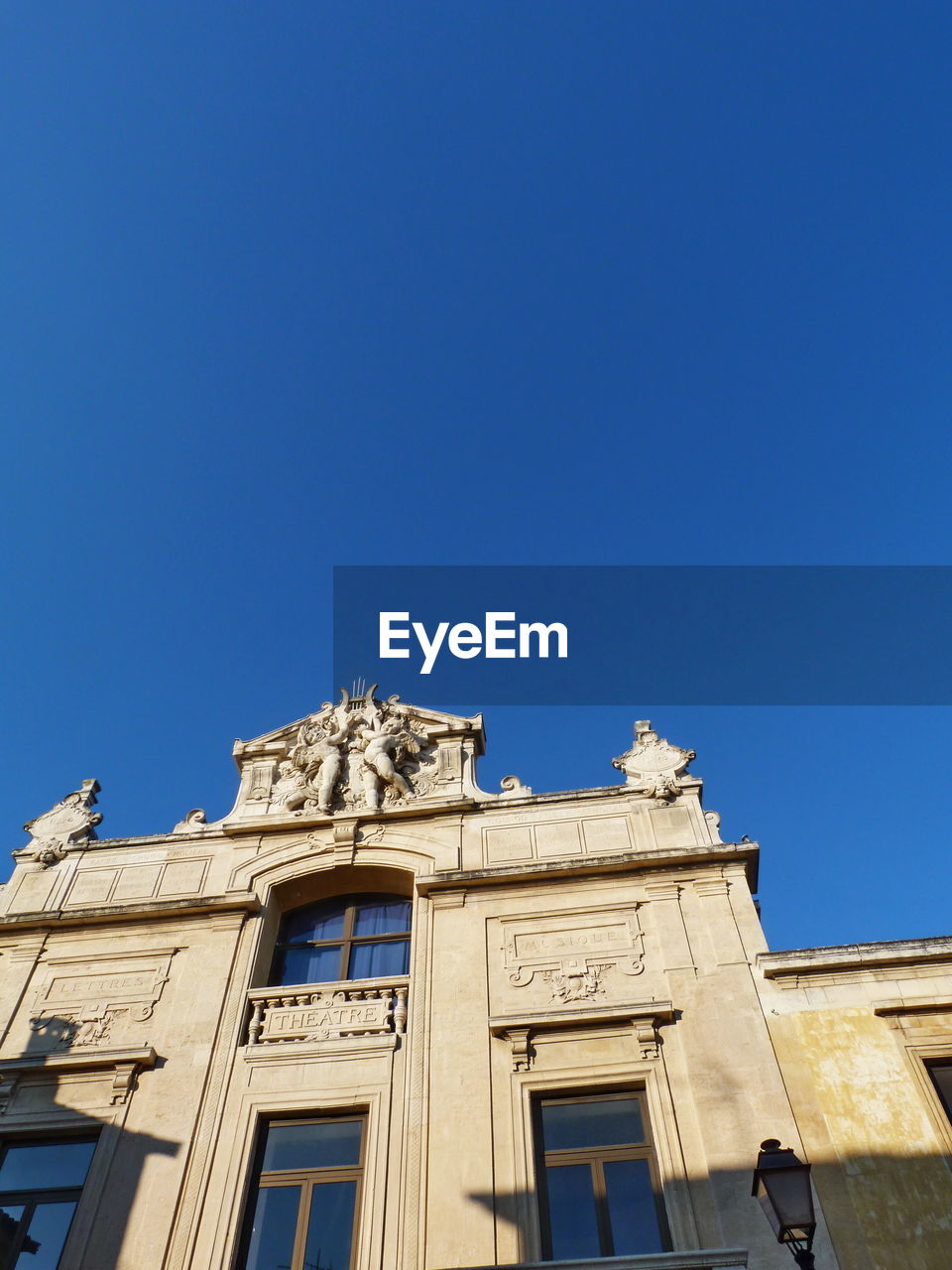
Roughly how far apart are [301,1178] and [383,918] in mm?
4566

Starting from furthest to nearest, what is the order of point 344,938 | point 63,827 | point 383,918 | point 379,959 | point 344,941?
point 63,827 < point 383,918 < point 344,938 < point 344,941 < point 379,959

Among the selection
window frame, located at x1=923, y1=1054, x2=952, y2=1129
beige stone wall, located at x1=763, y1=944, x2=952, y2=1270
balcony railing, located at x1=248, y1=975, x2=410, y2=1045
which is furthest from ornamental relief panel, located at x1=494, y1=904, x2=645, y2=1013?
window frame, located at x1=923, y1=1054, x2=952, y2=1129

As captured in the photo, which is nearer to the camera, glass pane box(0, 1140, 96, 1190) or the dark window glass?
the dark window glass

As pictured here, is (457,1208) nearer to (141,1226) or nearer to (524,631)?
(141,1226)

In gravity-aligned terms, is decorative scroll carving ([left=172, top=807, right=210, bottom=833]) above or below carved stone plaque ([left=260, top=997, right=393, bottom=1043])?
above

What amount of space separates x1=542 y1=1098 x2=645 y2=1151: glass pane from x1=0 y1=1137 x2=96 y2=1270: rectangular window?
5968 millimetres

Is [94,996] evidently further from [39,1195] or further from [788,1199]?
[788,1199]

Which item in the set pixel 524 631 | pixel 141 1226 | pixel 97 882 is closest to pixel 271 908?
pixel 97 882

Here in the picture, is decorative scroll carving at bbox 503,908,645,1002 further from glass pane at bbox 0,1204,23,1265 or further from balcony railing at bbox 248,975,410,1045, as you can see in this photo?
glass pane at bbox 0,1204,23,1265

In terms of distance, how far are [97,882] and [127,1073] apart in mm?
4328

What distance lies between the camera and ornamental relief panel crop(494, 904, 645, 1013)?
14.0m

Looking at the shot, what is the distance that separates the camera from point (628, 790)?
17047mm

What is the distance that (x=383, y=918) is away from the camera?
16.7 metres

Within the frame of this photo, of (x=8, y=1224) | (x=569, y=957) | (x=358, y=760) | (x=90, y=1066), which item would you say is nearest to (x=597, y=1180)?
(x=569, y=957)
